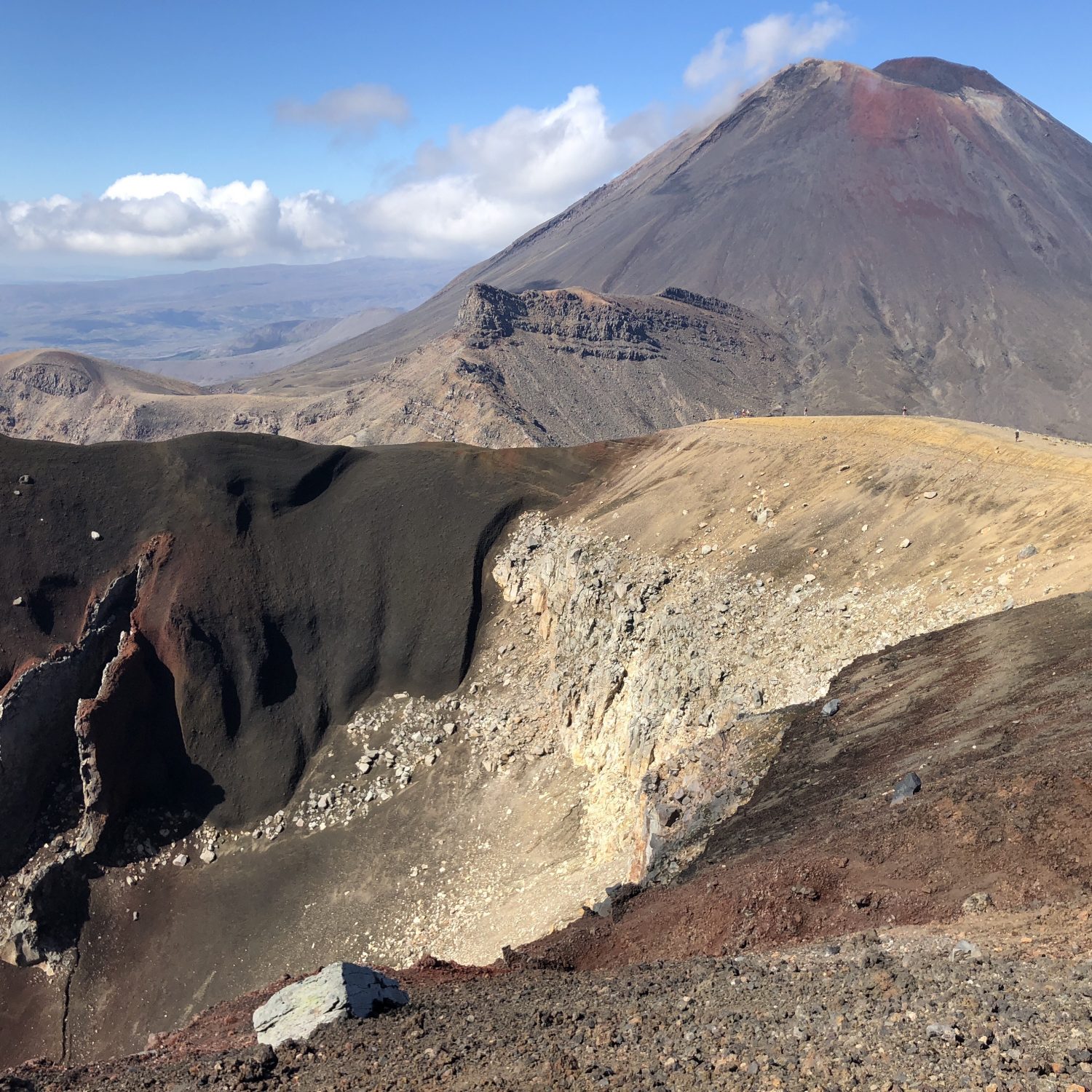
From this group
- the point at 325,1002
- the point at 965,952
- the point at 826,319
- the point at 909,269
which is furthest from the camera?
the point at 909,269

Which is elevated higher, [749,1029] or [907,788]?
[749,1029]

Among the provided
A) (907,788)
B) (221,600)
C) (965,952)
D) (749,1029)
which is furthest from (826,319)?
(749,1029)

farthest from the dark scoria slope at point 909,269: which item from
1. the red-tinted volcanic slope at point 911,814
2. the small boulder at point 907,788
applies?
the small boulder at point 907,788

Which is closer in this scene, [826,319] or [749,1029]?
[749,1029]

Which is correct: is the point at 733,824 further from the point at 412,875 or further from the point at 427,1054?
the point at 412,875

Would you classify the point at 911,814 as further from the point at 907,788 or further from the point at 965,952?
the point at 965,952

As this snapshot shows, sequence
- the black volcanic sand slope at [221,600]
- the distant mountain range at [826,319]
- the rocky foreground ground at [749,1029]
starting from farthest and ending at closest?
the distant mountain range at [826,319] → the black volcanic sand slope at [221,600] → the rocky foreground ground at [749,1029]

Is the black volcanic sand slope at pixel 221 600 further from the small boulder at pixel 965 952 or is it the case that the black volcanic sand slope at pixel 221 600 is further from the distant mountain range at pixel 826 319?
the distant mountain range at pixel 826 319
